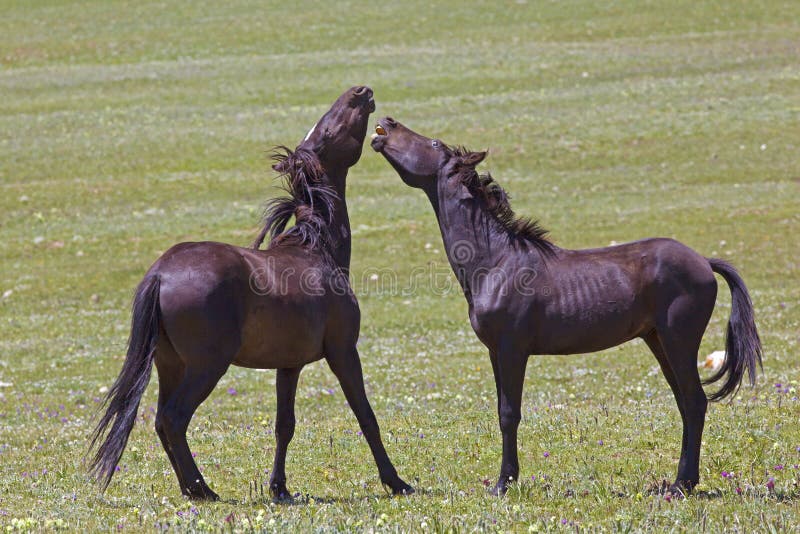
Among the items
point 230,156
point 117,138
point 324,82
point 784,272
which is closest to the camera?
point 784,272

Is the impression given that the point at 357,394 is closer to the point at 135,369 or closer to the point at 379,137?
the point at 135,369

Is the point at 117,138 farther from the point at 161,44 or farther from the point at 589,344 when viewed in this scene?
the point at 589,344

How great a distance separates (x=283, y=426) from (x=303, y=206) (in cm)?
208

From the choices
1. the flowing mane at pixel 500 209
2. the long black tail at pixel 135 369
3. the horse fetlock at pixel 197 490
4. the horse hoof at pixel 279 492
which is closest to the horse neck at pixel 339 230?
the flowing mane at pixel 500 209

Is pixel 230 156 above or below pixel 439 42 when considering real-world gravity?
below

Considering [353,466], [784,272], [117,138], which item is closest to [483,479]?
[353,466]

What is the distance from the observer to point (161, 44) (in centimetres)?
5047

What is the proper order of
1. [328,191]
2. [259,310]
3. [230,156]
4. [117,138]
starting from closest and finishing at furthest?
[259,310], [328,191], [230,156], [117,138]

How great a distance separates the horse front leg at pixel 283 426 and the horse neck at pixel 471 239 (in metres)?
1.72

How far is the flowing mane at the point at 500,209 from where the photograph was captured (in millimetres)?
8781

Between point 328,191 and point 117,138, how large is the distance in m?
27.1

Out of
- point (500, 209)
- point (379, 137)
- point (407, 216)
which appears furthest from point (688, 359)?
point (407, 216)

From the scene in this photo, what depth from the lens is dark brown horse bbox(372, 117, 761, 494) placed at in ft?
26.9

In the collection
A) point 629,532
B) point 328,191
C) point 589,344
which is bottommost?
point 629,532
